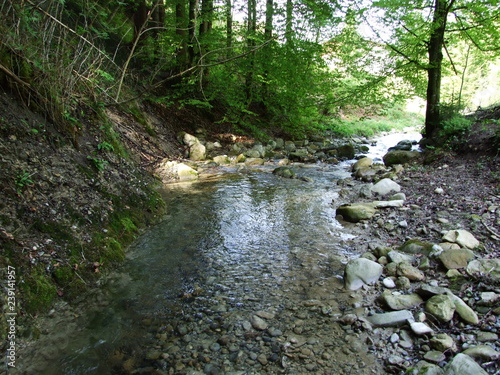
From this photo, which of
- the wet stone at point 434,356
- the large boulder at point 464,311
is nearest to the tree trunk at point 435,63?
the large boulder at point 464,311

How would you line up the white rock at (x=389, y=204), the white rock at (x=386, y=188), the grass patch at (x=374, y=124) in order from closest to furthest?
1. the white rock at (x=389, y=204)
2. the white rock at (x=386, y=188)
3. the grass patch at (x=374, y=124)

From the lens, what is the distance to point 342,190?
730 centimetres

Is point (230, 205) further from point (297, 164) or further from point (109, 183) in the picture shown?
point (297, 164)

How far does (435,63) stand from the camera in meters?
9.52

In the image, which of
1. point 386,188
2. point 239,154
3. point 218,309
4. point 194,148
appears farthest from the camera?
point 239,154

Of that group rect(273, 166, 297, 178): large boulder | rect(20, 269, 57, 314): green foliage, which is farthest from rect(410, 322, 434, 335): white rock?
rect(273, 166, 297, 178): large boulder

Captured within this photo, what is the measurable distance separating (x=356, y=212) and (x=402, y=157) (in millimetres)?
5347

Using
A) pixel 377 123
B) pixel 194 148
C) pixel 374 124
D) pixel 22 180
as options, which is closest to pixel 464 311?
pixel 22 180

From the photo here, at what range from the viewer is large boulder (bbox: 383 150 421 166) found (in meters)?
9.50

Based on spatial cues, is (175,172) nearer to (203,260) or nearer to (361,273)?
(203,260)

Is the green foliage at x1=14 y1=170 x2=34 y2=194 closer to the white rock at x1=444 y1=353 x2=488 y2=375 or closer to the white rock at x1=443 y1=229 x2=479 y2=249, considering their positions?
the white rock at x1=444 y1=353 x2=488 y2=375

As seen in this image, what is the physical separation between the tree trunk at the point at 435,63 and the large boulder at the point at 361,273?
27.0 feet

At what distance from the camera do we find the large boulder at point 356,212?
539cm

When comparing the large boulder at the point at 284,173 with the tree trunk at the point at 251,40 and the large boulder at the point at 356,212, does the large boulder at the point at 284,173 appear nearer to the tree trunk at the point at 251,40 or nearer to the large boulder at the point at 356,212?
the large boulder at the point at 356,212
